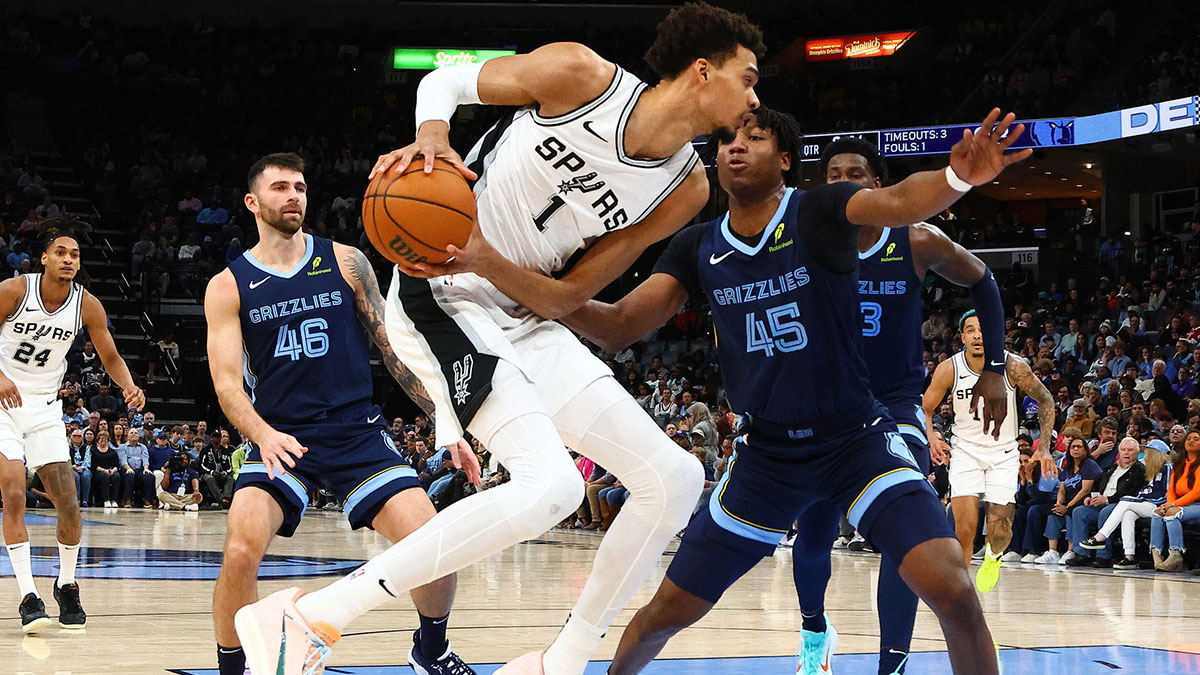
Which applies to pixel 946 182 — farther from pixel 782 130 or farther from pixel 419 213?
pixel 419 213

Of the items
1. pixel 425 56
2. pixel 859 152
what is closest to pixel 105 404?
pixel 425 56

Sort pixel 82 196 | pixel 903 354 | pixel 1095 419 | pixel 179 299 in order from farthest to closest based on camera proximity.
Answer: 1. pixel 82 196
2. pixel 179 299
3. pixel 1095 419
4. pixel 903 354

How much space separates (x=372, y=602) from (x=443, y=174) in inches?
46.6

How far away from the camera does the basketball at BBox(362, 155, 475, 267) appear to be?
333cm

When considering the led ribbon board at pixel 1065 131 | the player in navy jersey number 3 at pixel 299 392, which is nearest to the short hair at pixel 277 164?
the player in navy jersey number 3 at pixel 299 392

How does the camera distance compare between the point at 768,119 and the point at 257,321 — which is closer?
the point at 768,119

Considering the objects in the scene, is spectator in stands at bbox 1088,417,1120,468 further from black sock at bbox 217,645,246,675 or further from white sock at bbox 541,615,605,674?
black sock at bbox 217,645,246,675

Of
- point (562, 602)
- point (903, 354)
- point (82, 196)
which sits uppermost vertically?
point (82, 196)

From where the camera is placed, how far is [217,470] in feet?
69.1

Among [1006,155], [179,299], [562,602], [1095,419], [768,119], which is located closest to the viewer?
[1006,155]

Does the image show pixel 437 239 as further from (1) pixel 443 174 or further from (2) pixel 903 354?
(2) pixel 903 354

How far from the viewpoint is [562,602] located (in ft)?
26.0

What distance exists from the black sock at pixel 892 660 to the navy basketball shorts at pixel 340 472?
71.1 inches

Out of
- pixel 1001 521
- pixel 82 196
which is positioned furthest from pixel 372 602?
pixel 82 196
